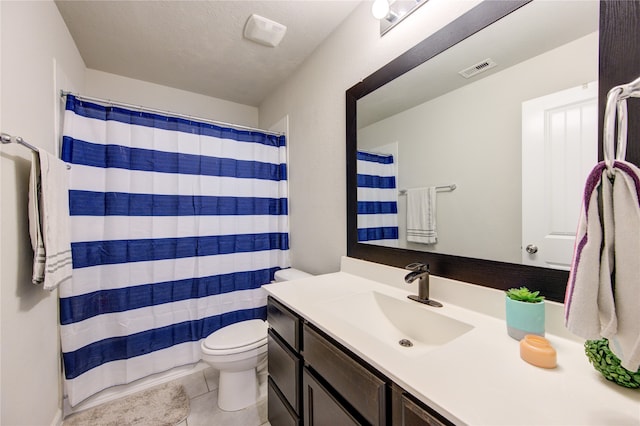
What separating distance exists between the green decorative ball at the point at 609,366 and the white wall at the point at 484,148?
33cm

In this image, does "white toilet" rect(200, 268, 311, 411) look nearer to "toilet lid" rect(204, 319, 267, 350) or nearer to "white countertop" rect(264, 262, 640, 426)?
"toilet lid" rect(204, 319, 267, 350)

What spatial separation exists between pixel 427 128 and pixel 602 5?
1.84ft

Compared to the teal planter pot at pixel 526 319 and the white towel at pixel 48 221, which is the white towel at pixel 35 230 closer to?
the white towel at pixel 48 221

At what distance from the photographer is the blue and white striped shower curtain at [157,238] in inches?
60.2

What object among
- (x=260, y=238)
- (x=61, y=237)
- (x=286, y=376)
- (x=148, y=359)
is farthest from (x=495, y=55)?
(x=148, y=359)

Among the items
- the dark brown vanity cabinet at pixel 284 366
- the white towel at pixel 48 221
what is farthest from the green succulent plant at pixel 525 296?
the white towel at pixel 48 221

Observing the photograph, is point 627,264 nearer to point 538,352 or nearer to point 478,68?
point 538,352

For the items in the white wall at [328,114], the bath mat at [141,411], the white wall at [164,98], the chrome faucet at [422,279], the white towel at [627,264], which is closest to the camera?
the white towel at [627,264]

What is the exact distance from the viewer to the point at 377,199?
1388mm

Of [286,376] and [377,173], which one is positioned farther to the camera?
[377,173]

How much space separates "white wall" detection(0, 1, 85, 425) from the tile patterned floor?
68 centimetres

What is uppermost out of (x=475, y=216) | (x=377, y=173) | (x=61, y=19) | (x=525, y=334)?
(x=61, y=19)

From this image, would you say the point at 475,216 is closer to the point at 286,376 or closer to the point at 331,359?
the point at 331,359

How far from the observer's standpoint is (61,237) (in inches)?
48.5
